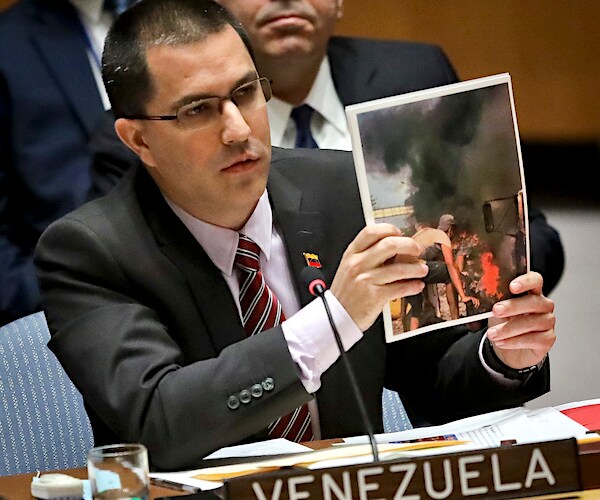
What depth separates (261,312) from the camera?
2373 millimetres

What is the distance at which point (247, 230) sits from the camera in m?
2.41

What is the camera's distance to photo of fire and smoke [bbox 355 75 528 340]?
1.96m

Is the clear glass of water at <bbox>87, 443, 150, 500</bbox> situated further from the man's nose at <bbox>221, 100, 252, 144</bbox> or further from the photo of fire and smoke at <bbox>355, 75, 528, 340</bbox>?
the man's nose at <bbox>221, 100, 252, 144</bbox>

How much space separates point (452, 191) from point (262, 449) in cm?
53

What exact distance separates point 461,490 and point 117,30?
121 cm

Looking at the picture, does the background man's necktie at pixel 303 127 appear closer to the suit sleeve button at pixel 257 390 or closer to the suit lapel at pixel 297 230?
the suit lapel at pixel 297 230

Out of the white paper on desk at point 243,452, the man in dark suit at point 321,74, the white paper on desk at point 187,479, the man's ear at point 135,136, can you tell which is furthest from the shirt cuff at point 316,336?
the man in dark suit at point 321,74

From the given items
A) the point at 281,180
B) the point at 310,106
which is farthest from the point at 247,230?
the point at 310,106

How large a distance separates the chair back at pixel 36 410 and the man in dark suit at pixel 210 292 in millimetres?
111

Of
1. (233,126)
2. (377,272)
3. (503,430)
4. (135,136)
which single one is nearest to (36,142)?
(135,136)

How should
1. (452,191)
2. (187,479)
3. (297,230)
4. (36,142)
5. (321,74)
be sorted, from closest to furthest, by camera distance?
(187,479), (452,191), (297,230), (36,142), (321,74)

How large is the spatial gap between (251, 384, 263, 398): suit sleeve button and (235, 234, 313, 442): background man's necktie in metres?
0.28

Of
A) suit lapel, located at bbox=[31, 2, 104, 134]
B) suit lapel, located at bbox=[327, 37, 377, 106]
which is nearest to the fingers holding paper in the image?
suit lapel, located at bbox=[327, 37, 377, 106]

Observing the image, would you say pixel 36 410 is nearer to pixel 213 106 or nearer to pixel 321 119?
pixel 213 106
